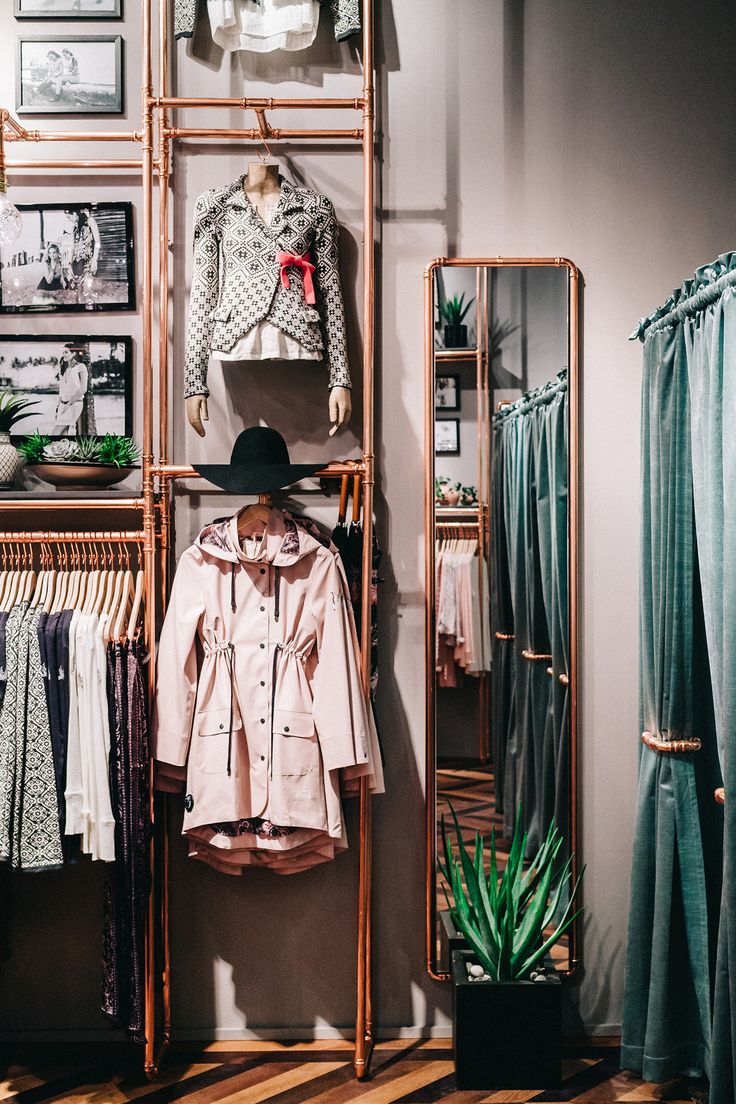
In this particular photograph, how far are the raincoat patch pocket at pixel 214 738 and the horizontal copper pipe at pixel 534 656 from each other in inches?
35.9

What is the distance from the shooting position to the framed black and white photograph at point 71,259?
2.86 meters

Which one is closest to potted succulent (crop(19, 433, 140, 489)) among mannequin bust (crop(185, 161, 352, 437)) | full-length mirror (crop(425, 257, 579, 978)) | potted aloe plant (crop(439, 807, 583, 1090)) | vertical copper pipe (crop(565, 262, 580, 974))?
mannequin bust (crop(185, 161, 352, 437))

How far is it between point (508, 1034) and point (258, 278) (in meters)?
2.26

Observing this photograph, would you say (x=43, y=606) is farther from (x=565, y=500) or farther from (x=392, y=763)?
(x=565, y=500)

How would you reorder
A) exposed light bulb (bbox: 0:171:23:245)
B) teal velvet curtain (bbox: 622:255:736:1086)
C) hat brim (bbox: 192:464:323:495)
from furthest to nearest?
hat brim (bbox: 192:464:323:495), exposed light bulb (bbox: 0:171:23:245), teal velvet curtain (bbox: 622:255:736:1086)

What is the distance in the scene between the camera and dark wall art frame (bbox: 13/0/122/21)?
283 cm

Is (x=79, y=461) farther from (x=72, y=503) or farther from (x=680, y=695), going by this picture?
(x=680, y=695)

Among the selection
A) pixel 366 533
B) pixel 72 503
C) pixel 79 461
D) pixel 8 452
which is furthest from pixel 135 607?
pixel 366 533

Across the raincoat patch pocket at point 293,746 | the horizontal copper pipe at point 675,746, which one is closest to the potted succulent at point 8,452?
the raincoat patch pocket at point 293,746

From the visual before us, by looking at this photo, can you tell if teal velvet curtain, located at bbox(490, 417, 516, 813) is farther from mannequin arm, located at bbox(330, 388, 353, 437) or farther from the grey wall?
mannequin arm, located at bbox(330, 388, 353, 437)

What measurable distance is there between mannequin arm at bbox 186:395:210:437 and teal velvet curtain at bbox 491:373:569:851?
3.00 feet

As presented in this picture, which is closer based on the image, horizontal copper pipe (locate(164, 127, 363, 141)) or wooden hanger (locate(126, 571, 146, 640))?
wooden hanger (locate(126, 571, 146, 640))

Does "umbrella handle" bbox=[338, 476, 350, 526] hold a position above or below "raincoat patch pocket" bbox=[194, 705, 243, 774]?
above

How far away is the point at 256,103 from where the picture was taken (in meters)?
2.61
